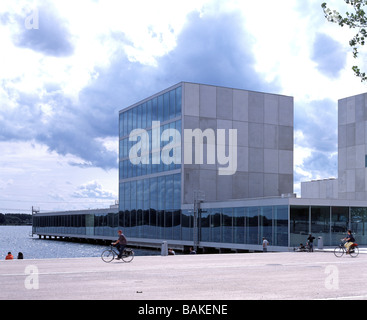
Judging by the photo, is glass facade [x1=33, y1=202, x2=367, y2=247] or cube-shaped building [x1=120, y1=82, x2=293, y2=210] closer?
glass facade [x1=33, y1=202, x2=367, y2=247]

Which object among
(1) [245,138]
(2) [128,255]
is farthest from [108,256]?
(1) [245,138]

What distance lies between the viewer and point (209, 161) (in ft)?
210

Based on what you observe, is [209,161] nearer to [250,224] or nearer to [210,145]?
[210,145]

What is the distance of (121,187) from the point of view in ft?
255

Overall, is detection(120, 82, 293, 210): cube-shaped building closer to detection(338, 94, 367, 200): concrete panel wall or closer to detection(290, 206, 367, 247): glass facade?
detection(338, 94, 367, 200): concrete panel wall

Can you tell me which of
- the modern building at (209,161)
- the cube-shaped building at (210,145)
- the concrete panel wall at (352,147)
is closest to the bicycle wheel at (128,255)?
the modern building at (209,161)

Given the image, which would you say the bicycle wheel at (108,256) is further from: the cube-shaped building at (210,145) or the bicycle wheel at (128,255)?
the cube-shaped building at (210,145)

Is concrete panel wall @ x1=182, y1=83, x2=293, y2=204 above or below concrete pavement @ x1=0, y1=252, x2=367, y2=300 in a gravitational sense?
above

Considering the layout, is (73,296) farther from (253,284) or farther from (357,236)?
(357,236)

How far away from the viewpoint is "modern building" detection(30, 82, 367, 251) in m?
59.8

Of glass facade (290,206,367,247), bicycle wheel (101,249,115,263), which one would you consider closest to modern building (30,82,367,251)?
glass facade (290,206,367,247)
